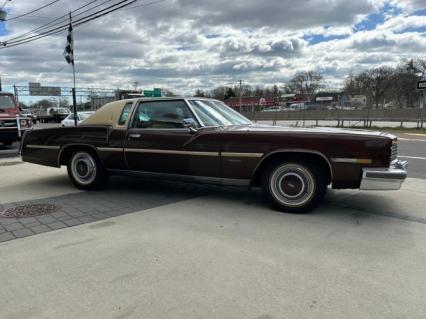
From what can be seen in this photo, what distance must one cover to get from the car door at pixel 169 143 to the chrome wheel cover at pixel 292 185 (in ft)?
2.63

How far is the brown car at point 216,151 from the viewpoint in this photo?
4613mm

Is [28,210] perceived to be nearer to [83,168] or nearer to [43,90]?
[83,168]

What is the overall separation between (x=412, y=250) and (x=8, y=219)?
177 inches

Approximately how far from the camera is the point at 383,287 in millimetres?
3012

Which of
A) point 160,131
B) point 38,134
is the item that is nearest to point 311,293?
point 160,131

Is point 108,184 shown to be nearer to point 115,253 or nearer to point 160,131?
point 160,131

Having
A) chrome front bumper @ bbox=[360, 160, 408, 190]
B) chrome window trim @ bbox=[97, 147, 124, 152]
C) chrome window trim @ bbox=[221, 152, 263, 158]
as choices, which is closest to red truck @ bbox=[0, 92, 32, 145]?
chrome window trim @ bbox=[97, 147, 124, 152]

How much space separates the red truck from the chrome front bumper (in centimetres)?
1122

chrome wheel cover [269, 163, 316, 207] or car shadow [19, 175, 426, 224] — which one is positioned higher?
chrome wheel cover [269, 163, 316, 207]

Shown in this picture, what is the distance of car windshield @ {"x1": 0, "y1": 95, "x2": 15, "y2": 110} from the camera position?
13087mm

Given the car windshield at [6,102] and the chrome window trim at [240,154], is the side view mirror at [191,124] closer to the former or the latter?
the chrome window trim at [240,154]

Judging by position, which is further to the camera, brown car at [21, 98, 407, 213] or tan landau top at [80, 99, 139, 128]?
tan landau top at [80, 99, 139, 128]

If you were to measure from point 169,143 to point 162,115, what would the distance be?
20.0 inches

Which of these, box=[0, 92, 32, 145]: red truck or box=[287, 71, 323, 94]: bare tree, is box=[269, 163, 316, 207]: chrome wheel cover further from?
box=[287, 71, 323, 94]: bare tree
